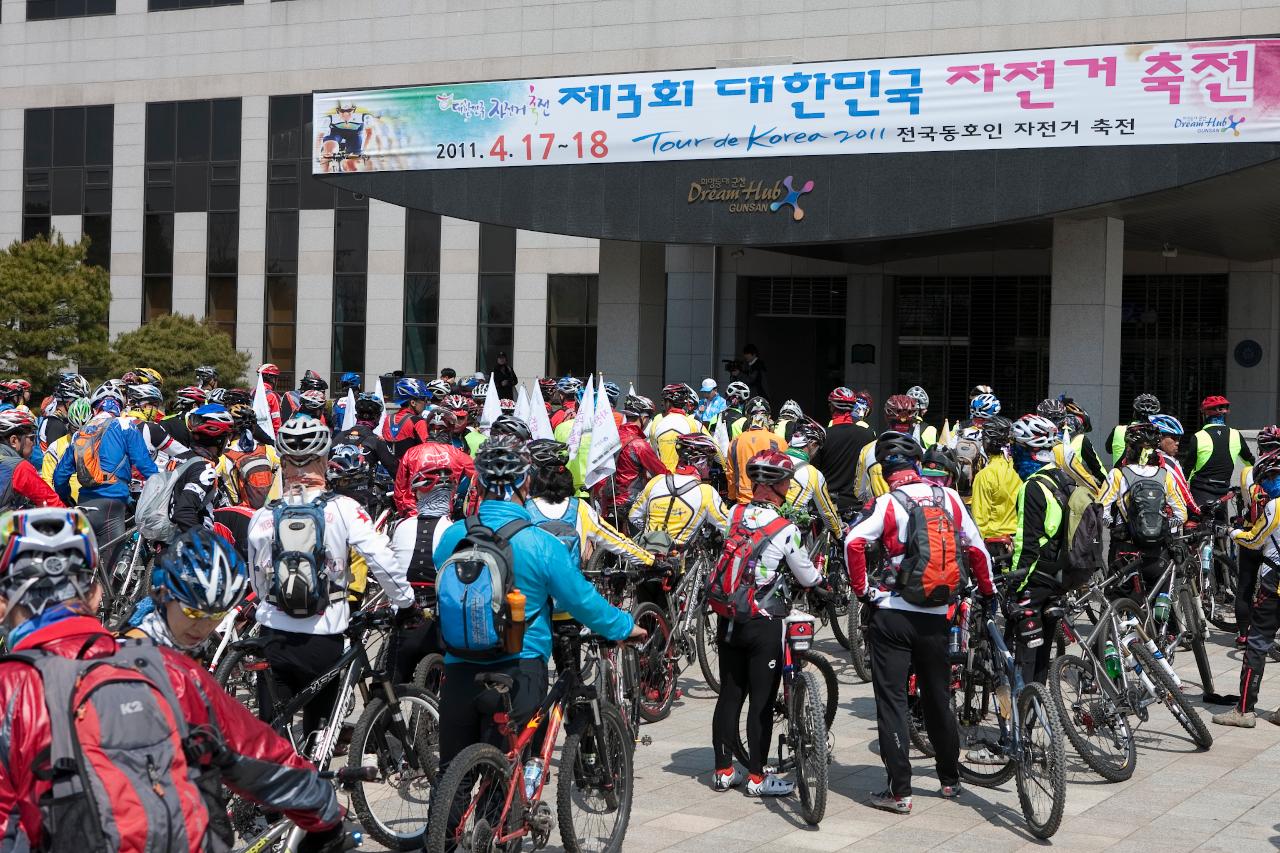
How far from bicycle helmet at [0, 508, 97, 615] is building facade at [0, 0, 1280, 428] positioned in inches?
699

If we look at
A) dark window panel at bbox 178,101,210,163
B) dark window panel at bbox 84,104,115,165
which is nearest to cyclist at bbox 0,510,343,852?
dark window panel at bbox 178,101,210,163

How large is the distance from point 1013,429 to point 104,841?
715cm

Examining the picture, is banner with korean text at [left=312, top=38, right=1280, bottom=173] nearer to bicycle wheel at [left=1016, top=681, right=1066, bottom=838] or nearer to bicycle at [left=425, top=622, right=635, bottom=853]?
bicycle wheel at [left=1016, top=681, right=1066, bottom=838]

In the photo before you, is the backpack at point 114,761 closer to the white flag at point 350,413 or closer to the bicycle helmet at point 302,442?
the bicycle helmet at point 302,442

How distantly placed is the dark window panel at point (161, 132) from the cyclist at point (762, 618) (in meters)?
34.8

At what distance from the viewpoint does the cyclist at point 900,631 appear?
8.02 m

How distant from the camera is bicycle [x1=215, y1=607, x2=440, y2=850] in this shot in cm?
696

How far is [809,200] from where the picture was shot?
71.2 feet

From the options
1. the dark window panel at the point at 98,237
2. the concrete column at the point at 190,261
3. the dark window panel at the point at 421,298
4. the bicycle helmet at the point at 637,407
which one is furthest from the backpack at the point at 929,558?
the dark window panel at the point at 98,237

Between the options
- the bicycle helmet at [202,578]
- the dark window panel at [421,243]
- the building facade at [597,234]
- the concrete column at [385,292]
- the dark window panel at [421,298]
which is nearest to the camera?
the bicycle helmet at [202,578]

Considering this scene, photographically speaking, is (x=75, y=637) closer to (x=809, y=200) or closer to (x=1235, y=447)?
(x=1235, y=447)

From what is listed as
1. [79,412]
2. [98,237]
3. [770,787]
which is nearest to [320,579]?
[770,787]

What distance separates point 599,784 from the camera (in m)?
6.99

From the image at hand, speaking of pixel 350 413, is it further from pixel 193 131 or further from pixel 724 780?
pixel 193 131
